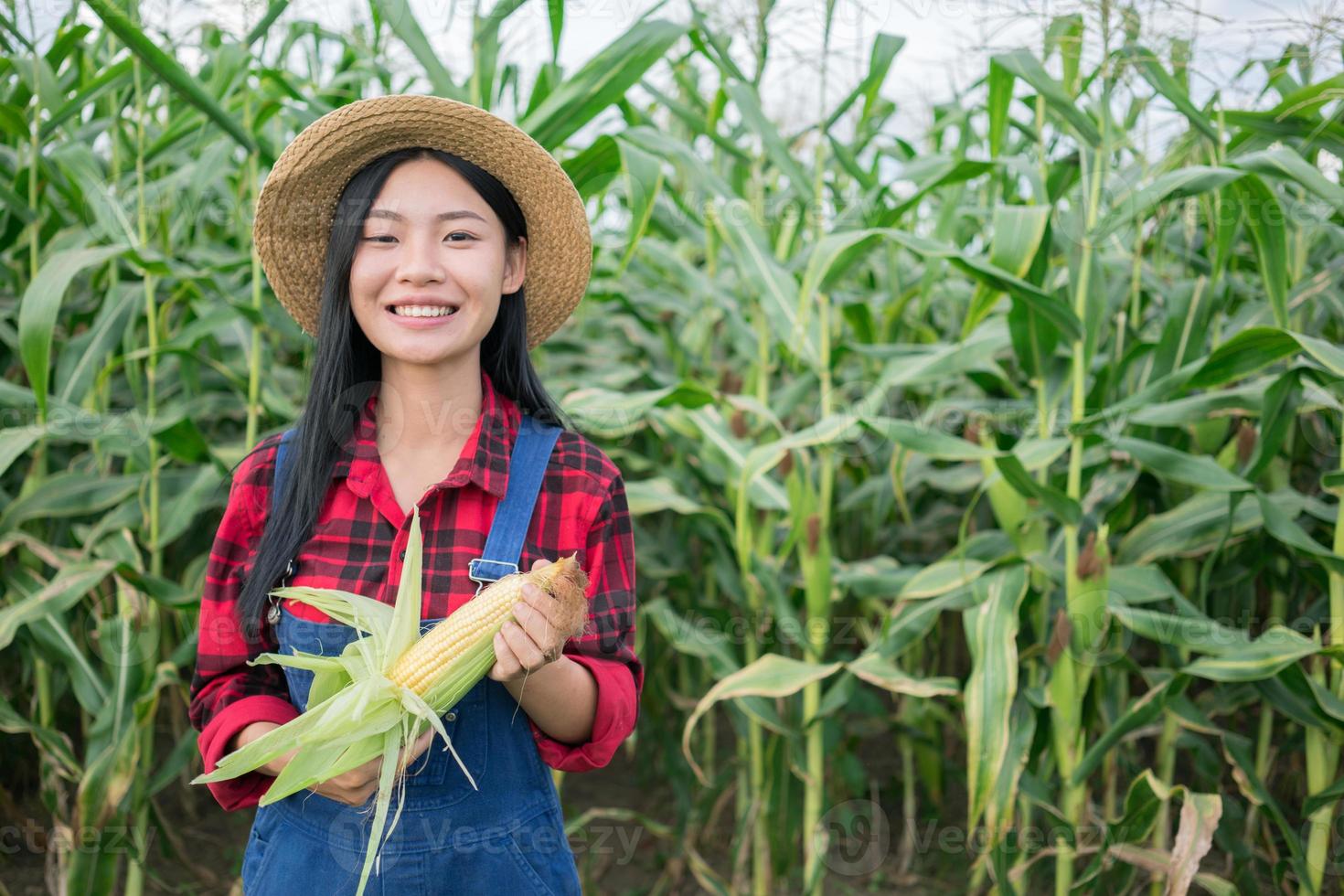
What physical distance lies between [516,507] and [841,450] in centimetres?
171

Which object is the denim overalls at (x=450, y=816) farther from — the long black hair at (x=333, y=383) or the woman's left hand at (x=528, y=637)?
the woman's left hand at (x=528, y=637)

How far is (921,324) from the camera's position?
3.13 m

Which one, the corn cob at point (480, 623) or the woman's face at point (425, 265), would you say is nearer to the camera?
the corn cob at point (480, 623)

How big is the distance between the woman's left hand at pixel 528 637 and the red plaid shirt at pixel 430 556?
0.24 m

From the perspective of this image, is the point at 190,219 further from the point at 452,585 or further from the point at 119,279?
the point at 452,585

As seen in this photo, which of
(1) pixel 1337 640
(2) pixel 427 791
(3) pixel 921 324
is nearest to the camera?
(2) pixel 427 791

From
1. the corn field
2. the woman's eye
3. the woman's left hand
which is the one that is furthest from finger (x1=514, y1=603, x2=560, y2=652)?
the corn field

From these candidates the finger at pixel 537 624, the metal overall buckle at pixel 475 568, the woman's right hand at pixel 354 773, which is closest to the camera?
the finger at pixel 537 624

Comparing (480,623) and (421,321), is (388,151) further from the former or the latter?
(480,623)

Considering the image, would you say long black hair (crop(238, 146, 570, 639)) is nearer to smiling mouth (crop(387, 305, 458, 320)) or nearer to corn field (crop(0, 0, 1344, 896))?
smiling mouth (crop(387, 305, 458, 320))

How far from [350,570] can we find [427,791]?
32cm

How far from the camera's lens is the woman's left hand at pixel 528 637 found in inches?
44.1

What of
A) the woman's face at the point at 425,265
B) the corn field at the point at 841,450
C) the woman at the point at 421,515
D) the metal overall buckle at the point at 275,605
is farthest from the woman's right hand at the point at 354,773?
the corn field at the point at 841,450

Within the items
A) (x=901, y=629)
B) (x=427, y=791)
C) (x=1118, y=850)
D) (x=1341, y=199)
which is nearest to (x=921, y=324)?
(x=901, y=629)
